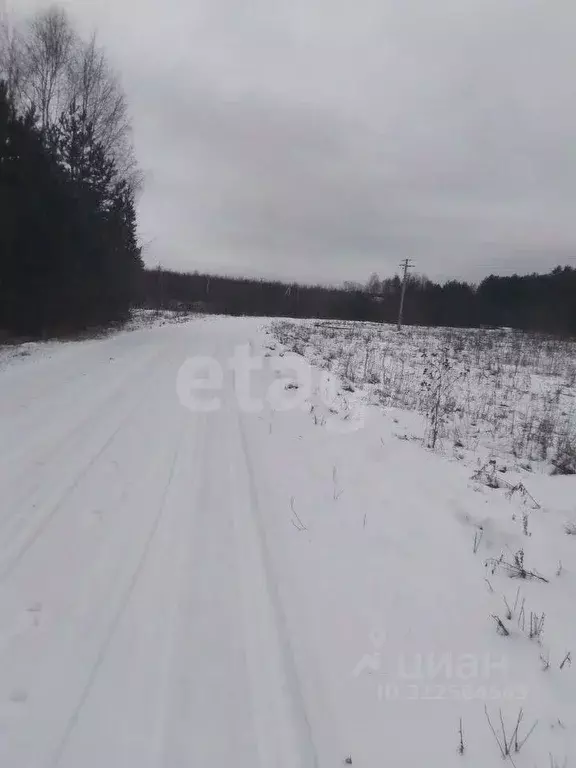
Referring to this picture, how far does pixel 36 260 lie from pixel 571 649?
1629 centimetres

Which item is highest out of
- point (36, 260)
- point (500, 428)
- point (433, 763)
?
point (36, 260)

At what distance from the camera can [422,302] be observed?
219 ft

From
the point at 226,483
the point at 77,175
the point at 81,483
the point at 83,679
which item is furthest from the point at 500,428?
the point at 77,175

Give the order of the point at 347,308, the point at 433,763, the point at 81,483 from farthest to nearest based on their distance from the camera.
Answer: the point at 347,308 → the point at 81,483 → the point at 433,763

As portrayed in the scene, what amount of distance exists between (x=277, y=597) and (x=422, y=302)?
226 feet

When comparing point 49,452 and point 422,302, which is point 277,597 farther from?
point 422,302

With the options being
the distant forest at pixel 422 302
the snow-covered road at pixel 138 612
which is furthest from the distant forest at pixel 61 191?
the distant forest at pixel 422 302

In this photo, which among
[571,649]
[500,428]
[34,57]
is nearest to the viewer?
[571,649]

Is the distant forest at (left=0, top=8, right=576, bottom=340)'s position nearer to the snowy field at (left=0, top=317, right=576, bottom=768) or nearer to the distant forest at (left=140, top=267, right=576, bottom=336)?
the snowy field at (left=0, top=317, right=576, bottom=768)

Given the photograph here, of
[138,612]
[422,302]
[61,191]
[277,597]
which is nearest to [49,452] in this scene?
[138,612]

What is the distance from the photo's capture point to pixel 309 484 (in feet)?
15.6

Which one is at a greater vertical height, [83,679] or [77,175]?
[77,175]

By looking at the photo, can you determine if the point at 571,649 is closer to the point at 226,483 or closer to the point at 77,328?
the point at 226,483

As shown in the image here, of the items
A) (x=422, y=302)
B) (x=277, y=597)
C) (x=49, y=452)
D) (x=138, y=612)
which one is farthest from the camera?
(x=422, y=302)
